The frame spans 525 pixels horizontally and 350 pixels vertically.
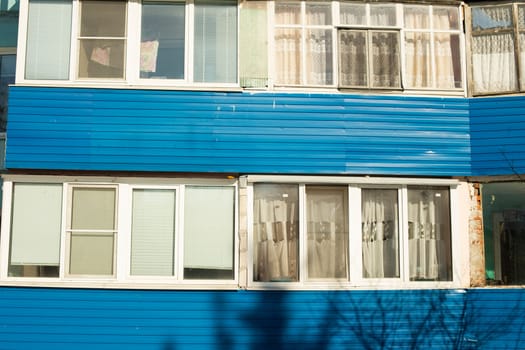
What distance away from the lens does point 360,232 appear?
384 inches

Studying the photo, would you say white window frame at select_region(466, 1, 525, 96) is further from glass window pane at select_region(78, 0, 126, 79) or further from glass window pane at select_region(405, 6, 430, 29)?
glass window pane at select_region(78, 0, 126, 79)

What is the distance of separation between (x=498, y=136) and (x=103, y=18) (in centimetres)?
661

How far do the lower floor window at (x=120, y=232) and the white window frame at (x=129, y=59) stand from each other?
1.62m

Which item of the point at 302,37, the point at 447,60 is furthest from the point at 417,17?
the point at 302,37

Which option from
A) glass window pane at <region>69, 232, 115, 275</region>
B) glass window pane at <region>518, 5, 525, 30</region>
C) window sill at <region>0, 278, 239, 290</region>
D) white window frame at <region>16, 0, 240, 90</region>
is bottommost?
window sill at <region>0, 278, 239, 290</region>

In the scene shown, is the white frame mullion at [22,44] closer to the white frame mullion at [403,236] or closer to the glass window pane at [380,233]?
the glass window pane at [380,233]

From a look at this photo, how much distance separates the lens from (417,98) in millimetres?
9984

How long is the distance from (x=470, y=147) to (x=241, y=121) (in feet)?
12.1

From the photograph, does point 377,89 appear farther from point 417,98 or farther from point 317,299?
point 317,299

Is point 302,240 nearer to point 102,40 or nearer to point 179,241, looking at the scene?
point 179,241

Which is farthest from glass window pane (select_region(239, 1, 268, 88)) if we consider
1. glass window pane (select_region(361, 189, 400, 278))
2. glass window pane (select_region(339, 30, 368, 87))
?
glass window pane (select_region(361, 189, 400, 278))

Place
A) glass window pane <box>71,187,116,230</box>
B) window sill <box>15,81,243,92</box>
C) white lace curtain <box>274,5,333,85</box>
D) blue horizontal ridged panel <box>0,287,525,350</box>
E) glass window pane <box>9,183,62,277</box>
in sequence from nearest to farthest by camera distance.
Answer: blue horizontal ridged panel <box>0,287,525,350</box> < glass window pane <box>9,183,62,277</box> < glass window pane <box>71,187,116,230</box> < window sill <box>15,81,243,92</box> < white lace curtain <box>274,5,333,85</box>

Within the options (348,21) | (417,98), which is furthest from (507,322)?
(348,21)

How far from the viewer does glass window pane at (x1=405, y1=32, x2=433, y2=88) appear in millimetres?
10203
